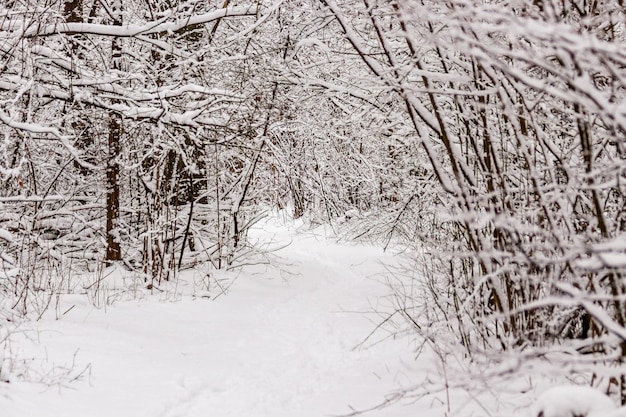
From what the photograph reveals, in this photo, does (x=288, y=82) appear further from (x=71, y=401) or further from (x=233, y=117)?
(x=71, y=401)

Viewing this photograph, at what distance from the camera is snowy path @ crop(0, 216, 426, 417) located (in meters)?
4.13

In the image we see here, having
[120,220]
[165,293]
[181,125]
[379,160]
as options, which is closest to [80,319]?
[165,293]

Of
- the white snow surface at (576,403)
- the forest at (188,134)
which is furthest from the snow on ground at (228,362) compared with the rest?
the forest at (188,134)

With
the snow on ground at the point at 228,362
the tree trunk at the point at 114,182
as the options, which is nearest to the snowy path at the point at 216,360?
the snow on ground at the point at 228,362

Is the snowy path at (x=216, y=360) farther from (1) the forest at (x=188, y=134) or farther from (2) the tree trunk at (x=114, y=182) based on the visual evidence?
(2) the tree trunk at (x=114, y=182)

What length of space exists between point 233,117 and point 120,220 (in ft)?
7.51

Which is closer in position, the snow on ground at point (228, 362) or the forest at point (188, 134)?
the snow on ground at point (228, 362)

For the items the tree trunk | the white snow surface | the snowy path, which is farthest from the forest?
the white snow surface

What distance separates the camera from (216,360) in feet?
18.1

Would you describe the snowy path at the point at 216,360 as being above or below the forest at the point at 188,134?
below

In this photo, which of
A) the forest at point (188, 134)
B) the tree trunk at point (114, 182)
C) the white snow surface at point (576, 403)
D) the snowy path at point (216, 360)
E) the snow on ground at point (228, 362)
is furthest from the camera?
the tree trunk at point (114, 182)

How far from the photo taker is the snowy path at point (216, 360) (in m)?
4.13

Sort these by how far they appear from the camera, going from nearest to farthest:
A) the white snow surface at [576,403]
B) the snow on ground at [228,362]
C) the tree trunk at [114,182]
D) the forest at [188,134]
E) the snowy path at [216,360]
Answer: the white snow surface at [576,403] → the snow on ground at [228,362] → the snowy path at [216,360] → the forest at [188,134] → the tree trunk at [114,182]

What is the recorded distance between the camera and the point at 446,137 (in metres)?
3.92
